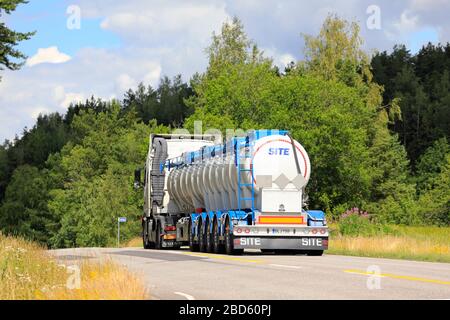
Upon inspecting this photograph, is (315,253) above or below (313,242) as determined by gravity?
below

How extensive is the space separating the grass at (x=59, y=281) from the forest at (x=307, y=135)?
1598 cm

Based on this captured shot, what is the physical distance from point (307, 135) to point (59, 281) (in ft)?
139

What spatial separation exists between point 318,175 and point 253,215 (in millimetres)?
32290

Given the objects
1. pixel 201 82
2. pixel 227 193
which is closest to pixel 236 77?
pixel 201 82

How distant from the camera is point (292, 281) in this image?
1666 cm

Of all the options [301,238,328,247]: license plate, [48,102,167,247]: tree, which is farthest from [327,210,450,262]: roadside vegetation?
[48,102,167,247]: tree

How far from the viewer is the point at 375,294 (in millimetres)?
13883

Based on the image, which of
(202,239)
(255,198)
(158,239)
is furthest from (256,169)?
(158,239)

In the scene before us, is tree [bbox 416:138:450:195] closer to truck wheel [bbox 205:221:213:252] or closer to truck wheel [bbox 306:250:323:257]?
truck wheel [bbox 205:221:213:252]

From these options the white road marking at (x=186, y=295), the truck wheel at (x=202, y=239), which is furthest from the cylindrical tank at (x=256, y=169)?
the white road marking at (x=186, y=295)

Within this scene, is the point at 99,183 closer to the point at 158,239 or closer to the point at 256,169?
the point at 158,239

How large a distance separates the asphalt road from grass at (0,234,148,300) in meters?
0.63

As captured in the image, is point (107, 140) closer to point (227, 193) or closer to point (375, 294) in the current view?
point (227, 193)

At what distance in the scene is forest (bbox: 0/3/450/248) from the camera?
61.1 m
